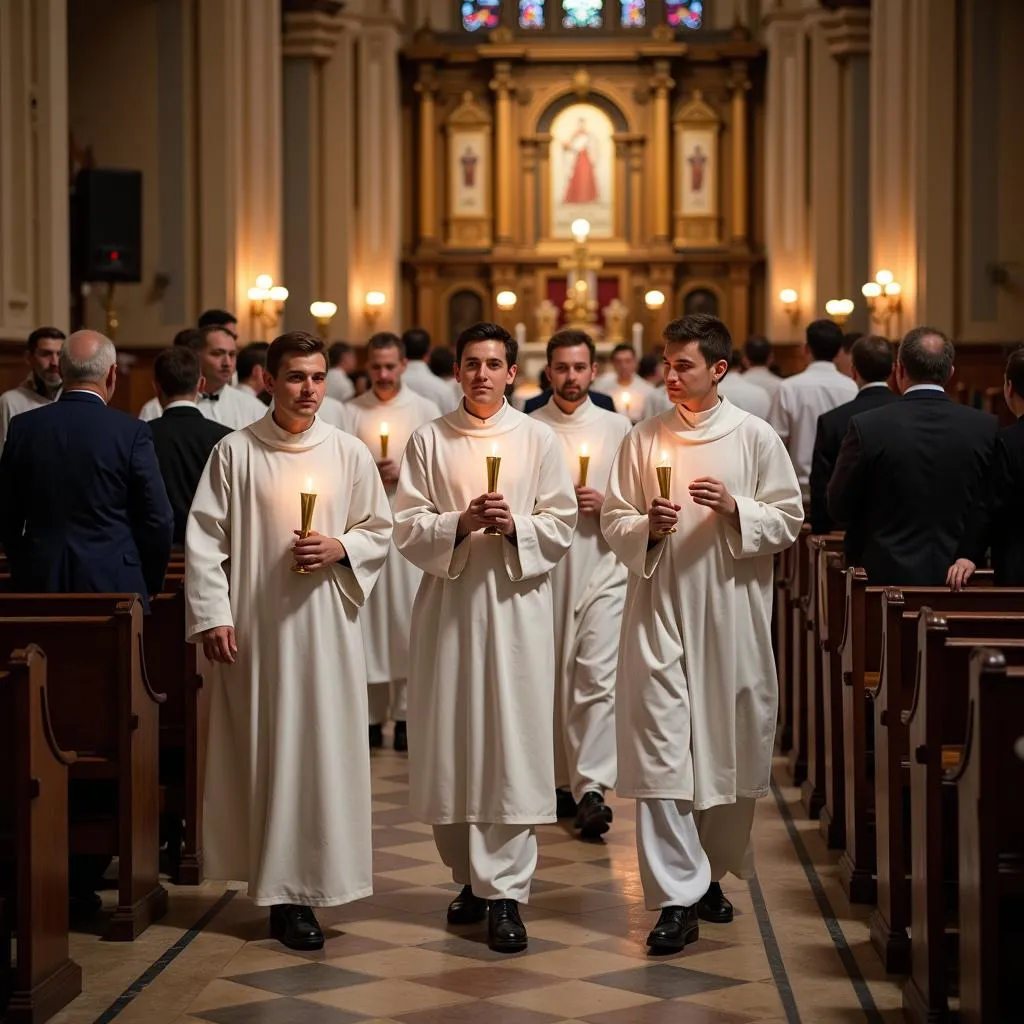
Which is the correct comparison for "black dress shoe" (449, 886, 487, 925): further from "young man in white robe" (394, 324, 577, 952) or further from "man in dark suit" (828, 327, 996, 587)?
"man in dark suit" (828, 327, 996, 587)

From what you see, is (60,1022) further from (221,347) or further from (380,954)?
(221,347)

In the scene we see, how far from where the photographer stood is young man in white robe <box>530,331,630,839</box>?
7.89m

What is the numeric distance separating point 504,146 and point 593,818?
67.5ft

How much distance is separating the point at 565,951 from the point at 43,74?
855 centimetres

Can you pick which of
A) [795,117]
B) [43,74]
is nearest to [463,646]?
[43,74]

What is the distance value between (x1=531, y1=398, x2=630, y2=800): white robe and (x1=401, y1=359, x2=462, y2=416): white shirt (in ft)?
14.1

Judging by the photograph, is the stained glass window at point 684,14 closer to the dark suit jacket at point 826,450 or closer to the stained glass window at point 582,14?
the stained glass window at point 582,14

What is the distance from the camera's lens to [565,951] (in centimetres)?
593

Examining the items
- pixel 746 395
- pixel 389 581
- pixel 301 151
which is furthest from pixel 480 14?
pixel 389 581

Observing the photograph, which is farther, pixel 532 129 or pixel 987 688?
pixel 532 129

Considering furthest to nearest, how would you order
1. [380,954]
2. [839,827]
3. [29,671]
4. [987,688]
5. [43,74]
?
[43,74] < [839,827] < [380,954] < [29,671] < [987,688]

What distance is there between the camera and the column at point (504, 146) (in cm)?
2706

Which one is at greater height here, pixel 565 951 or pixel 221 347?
pixel 221 347

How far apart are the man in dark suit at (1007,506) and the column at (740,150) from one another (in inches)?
809
